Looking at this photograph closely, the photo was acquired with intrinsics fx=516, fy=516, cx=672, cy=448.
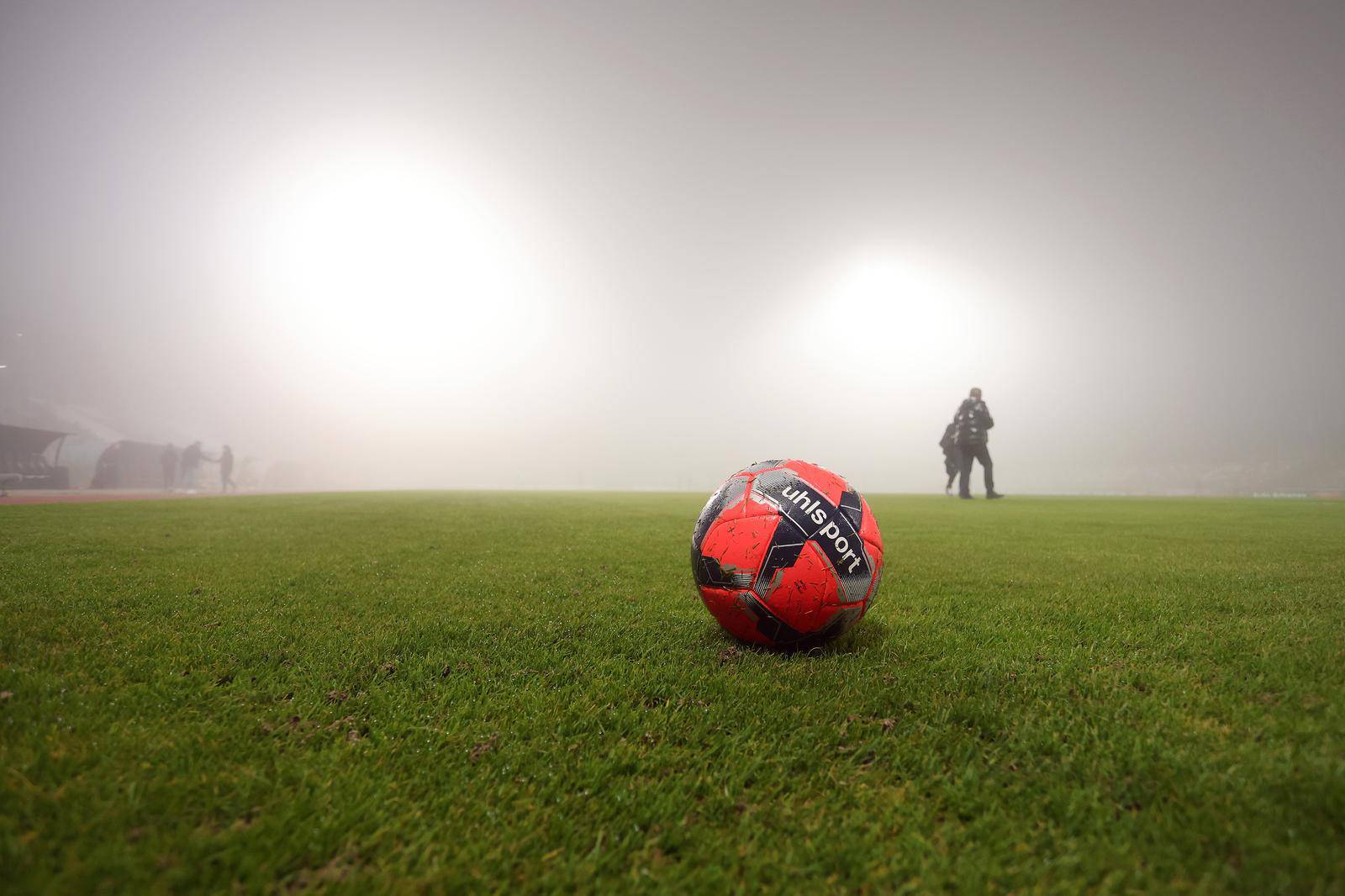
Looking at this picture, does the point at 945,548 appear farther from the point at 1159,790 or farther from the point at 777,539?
the point at 1159,790

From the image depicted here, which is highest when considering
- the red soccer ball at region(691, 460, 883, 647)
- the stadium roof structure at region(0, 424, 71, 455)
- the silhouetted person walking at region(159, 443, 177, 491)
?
the stadium roof structure at region(0, 424, 71, 455)

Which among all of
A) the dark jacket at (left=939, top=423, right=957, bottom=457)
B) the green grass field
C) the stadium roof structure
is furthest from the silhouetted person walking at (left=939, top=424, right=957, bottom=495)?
the stadium roof structure

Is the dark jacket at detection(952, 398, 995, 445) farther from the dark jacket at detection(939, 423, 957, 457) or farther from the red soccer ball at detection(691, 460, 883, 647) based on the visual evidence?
the red soccer ball at detection(691, 460, 883, 647)

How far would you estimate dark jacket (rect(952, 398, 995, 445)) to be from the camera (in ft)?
53.1

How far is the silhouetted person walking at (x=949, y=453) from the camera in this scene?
64.2 feet

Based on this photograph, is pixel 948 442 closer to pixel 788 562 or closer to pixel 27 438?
pixel 788 562

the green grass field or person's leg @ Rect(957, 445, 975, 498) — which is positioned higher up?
person's leg @ Rect(957, 445, 975, 498)

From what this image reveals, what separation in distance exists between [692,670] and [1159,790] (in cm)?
174

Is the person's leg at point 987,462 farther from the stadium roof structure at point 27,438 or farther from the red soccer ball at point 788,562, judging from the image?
the stadium roof structure at point 27,438

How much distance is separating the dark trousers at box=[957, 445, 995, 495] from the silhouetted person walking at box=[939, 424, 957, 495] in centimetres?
244

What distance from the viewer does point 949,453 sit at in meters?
20.2

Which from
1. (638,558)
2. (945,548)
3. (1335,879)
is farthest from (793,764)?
(945,548)

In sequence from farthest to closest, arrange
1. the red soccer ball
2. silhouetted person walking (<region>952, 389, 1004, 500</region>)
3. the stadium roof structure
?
1. the stadium roof structure
2. silhouetted person walking (<region>952, 389, 1004, 500</region>)
3. the red soccer ball

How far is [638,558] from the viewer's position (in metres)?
5.69
